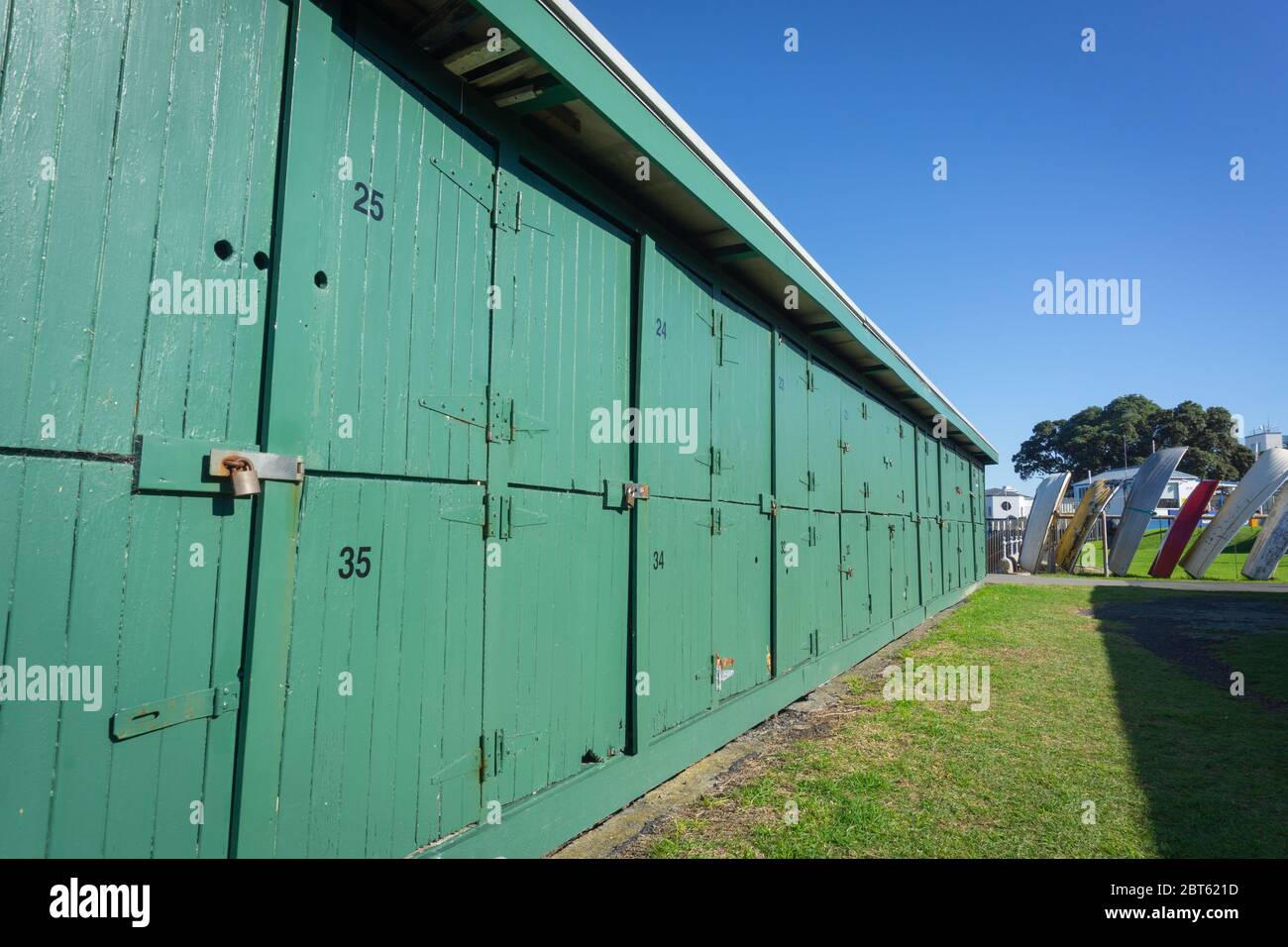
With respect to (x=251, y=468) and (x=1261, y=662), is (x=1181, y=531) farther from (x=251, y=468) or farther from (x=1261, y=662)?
(x=251, y=468)

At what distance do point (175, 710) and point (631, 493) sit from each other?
250cm

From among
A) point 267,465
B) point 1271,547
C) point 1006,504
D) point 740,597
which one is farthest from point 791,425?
point 1006,504

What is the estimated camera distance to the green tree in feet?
148

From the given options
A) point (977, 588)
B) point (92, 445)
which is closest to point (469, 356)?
point (92, 445)


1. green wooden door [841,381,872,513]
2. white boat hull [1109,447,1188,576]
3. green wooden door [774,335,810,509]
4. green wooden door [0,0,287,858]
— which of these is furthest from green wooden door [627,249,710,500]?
white boat hull [1109,447,1188,576]

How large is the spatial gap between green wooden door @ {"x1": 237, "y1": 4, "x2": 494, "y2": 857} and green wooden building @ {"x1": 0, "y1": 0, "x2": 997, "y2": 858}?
0.01m

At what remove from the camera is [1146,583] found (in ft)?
56.4

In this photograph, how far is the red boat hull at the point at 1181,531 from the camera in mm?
19047

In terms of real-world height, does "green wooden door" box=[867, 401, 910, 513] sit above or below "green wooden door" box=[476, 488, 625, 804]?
above

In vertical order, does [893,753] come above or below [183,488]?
below

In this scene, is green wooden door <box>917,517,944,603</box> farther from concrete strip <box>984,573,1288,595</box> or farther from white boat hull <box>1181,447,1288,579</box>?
white boat hull <box>1181,447,1288,579</box>

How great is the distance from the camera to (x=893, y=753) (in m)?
4.80

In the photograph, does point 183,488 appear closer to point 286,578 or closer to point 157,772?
point 286,578
